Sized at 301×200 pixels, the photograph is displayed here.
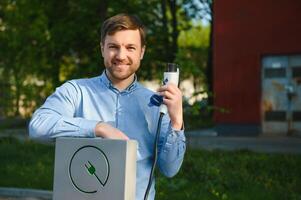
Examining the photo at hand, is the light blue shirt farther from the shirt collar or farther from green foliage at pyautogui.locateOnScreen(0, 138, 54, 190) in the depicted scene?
green foliage at pyautogui.locateOnScreen(0, 138, 54, 190)

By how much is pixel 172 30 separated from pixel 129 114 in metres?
27.5

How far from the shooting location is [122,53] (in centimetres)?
203

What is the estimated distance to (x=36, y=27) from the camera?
81.7 feet

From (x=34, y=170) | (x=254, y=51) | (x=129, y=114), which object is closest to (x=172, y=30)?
(x=254, y=51)

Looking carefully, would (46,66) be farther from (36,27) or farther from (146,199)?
(146,199)

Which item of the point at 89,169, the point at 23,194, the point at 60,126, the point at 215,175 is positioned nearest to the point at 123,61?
the point at 60,126

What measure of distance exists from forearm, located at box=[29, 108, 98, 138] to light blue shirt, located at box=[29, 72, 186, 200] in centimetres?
2

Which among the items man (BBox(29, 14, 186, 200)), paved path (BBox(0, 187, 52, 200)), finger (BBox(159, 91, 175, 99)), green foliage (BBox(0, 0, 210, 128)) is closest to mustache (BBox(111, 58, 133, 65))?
man (BBox(29, 14, 186, 200))

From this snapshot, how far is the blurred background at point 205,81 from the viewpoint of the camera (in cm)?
893

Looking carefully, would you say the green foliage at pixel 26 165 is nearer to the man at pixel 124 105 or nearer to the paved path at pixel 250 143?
the paved path at pixel 250 143

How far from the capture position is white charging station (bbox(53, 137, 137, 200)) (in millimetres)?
1775

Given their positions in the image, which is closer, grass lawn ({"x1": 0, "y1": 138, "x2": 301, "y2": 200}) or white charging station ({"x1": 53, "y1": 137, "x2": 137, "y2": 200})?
white charging station ({"x1": 53, "y1": 137, "x2": 137, "y2": 200})

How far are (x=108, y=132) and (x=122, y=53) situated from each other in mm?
334

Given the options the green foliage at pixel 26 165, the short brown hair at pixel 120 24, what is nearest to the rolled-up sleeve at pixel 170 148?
the short brown hair at pixel 120 24
